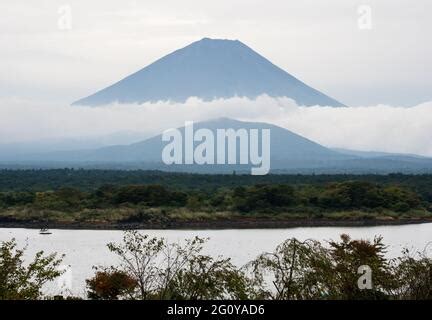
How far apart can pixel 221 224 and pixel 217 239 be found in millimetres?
7456

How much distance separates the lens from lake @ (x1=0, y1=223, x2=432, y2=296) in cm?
2102

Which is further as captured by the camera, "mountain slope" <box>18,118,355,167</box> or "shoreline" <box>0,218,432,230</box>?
"mountain slope" <box>18,118,355,167</box>

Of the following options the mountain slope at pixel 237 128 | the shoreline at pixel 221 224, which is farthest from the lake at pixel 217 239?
the mountain slope at pixel 237 128

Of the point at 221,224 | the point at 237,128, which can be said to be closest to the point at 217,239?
the point at 221,224

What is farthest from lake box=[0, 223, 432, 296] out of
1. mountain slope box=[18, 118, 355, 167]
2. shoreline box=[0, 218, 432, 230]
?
mountain slope box=[18, 118, 355, 167]

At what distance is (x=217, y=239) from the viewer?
27.7 metres

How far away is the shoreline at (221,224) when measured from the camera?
3431 centimetres

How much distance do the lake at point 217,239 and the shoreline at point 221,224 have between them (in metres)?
1.48

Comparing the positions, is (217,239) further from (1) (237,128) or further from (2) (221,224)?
(1) (237,128)

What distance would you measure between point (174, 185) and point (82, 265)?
98.5ft

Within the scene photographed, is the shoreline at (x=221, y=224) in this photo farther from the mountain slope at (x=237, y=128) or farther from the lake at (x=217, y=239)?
the mountain slope at (x=237, y=128)

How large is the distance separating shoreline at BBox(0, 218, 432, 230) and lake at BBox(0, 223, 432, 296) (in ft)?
4.84

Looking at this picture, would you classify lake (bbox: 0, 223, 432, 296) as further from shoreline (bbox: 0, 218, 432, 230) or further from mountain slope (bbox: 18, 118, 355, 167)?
mountain slope (bbox: 18, 118, 355, 167)
